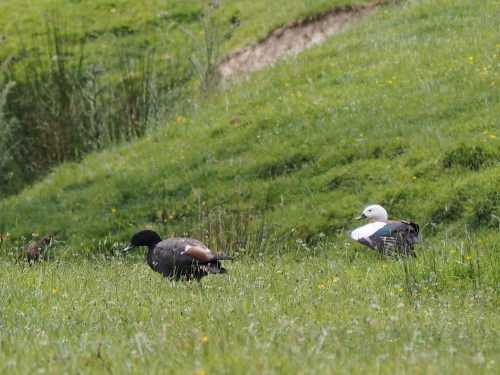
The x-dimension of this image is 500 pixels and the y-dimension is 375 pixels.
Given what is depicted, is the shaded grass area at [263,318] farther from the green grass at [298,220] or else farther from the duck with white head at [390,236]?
the duck with white head at [390,236]

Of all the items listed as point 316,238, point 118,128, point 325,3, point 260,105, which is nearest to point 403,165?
→ point 316,238

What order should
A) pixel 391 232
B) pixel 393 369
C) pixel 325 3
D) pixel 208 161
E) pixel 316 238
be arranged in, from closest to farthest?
pixel 393 369
pixel 391 232
pixel 316 238
pixel 208 161
pixel 325 3

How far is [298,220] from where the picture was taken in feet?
39.9

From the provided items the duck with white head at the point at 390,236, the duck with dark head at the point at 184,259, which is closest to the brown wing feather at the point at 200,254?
the duck with dark head at the point at 184,259

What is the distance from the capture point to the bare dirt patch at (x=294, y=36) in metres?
20.7

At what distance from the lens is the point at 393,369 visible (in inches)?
159

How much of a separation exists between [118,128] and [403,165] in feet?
25.9

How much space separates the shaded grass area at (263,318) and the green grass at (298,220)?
2cm

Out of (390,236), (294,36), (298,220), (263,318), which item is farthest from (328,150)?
(263,318)

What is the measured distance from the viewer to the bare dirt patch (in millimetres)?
20719

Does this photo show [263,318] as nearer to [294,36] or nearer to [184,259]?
[184,259]

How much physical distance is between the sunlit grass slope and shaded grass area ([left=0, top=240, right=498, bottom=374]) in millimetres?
3417

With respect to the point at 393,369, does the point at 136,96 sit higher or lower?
lower

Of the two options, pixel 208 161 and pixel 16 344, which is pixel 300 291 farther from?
pixel 208 161
